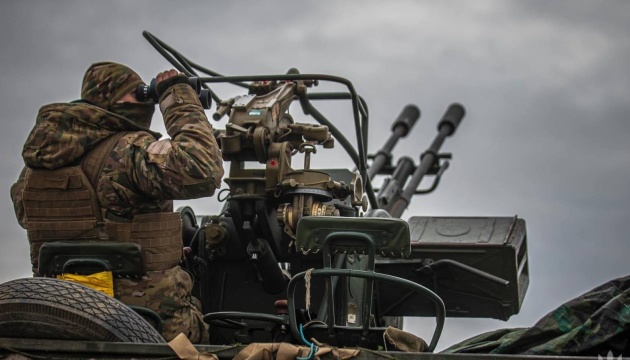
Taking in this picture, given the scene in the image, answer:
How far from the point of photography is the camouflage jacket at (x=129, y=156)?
16.4 ft

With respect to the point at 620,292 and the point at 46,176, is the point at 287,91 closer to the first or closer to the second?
the point at 46,176

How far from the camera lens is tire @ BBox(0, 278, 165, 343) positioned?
12.8 ft

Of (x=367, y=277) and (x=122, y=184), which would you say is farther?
(x=122, y=184)

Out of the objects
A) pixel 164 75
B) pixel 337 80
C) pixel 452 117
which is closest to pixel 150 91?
pixel 164 75

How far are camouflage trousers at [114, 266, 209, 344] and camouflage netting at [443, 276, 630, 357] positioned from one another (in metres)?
1.51

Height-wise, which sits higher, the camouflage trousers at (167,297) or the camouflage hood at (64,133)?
the camouflage hood at (64,133)

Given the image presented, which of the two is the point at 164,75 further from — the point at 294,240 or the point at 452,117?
the point at 452,117

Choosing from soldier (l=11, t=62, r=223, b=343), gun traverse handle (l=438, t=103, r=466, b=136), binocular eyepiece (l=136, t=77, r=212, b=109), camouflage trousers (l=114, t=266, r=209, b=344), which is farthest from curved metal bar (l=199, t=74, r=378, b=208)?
gun traverse handle (l=438, t=103, r=466, b=136)

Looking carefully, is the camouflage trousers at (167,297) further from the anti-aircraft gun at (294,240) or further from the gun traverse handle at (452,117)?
the gun traverse handle at (452,117)

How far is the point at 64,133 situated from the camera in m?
5.04

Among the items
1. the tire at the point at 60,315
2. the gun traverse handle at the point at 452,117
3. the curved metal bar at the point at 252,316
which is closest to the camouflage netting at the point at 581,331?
the curved metal bar at the point at 252,316

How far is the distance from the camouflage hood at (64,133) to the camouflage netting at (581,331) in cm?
200

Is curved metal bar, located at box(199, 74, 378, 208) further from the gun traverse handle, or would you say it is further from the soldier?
the gun traverse handle

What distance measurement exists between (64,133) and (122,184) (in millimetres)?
358
